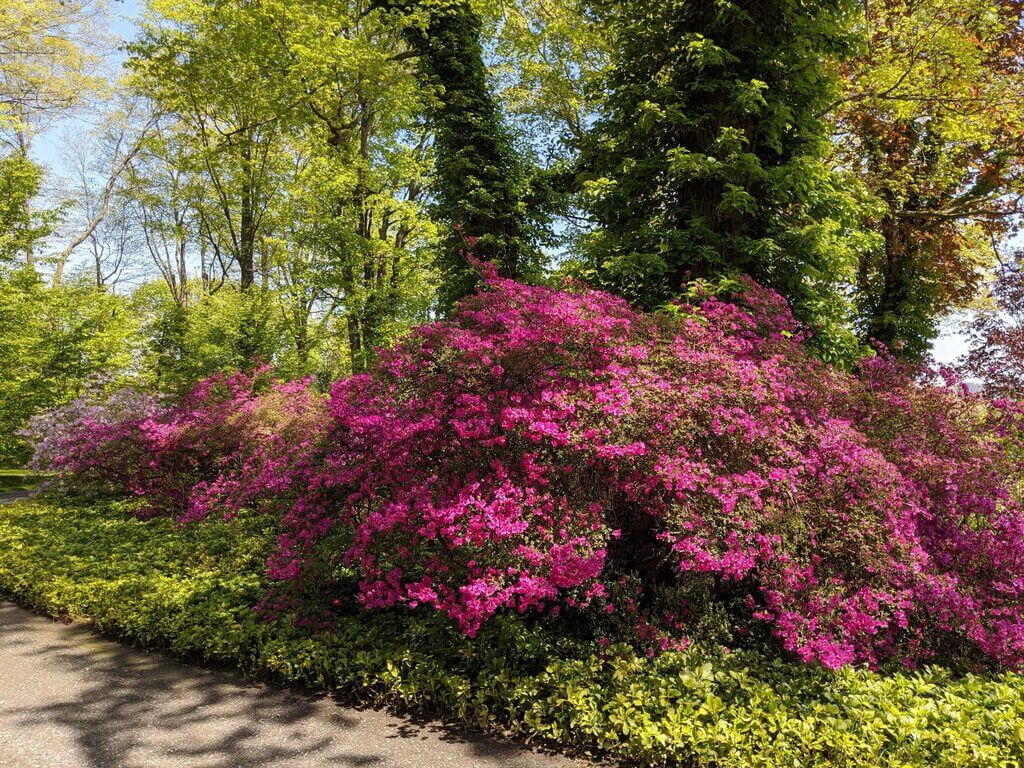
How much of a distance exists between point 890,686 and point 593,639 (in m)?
2.18

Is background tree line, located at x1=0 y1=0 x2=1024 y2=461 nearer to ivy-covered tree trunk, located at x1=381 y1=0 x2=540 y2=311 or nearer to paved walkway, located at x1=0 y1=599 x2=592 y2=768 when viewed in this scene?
ivy-covered tree trunk, located at x1=381 y1=0 x2=540 y2=311

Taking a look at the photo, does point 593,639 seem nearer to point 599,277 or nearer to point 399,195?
point 599,277

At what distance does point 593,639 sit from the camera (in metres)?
4.90

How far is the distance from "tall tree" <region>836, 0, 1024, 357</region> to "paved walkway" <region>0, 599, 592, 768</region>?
31.7 feet

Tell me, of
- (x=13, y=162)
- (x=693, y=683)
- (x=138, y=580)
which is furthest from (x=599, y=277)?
(x=13, y=162)

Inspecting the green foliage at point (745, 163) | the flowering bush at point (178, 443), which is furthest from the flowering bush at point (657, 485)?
the flowering bush at point (178, 443)

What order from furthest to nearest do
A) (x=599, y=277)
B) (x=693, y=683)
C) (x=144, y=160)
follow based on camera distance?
(x=144, y=160), (x=599, y=277), (x=693, y=683)

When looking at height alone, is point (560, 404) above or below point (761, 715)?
above

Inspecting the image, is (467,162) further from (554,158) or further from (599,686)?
(599,686)

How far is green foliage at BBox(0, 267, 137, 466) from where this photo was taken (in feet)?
41.3

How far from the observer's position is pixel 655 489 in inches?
176

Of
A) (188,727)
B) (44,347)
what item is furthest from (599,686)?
(44,347)

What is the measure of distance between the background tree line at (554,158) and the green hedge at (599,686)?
4272 mm

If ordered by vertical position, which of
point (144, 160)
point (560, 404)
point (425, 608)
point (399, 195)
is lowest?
point (425, 608)
